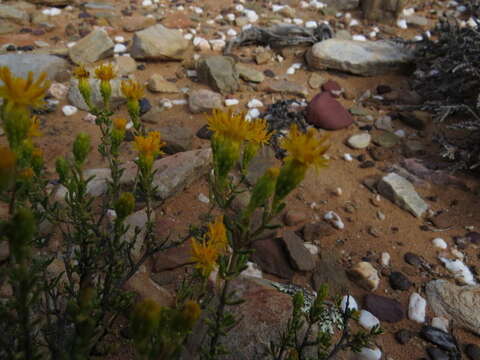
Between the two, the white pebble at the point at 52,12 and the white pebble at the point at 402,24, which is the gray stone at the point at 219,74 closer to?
the white pebble at the point at 52,12

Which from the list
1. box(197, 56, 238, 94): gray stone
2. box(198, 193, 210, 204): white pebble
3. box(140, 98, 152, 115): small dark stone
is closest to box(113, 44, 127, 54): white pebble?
box(197, 56, 238, 94): gray stone

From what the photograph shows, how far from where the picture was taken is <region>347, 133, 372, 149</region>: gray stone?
4004 millimetres

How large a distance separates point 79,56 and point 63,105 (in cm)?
97

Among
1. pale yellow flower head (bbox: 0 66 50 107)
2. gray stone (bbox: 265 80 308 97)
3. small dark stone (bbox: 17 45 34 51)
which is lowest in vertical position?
gray stone (bbox: 265 80 308 97)

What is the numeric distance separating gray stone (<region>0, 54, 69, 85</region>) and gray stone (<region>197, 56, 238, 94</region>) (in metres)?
1.65

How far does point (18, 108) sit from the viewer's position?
1288 mm

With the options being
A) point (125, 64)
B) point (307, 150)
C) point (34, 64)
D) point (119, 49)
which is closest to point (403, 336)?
point (307, 150)

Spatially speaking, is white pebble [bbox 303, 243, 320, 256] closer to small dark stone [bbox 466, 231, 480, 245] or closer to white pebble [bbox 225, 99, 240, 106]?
small dark stone [bbox 466, 231, 480, 245]

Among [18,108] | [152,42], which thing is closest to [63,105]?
[152,42]

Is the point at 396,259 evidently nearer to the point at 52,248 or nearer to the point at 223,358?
the point at 223,358

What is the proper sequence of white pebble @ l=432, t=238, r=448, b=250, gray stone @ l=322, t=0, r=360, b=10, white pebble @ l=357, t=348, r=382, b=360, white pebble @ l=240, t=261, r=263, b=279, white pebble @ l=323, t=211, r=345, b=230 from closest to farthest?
white pebble @ l=357, t=348, r=382, b=360
white pebble @ l=240, t=261, r=263, b=279
white pebble @ l=432, t=238, r=448, b=250
white pebble @ l=323, t=211, r=345, b=230
gray stone @ l=322, t=0, r=360, b=10

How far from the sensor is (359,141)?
403 cm

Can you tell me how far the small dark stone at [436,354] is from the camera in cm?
227

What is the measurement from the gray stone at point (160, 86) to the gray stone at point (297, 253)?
2.53 meters
